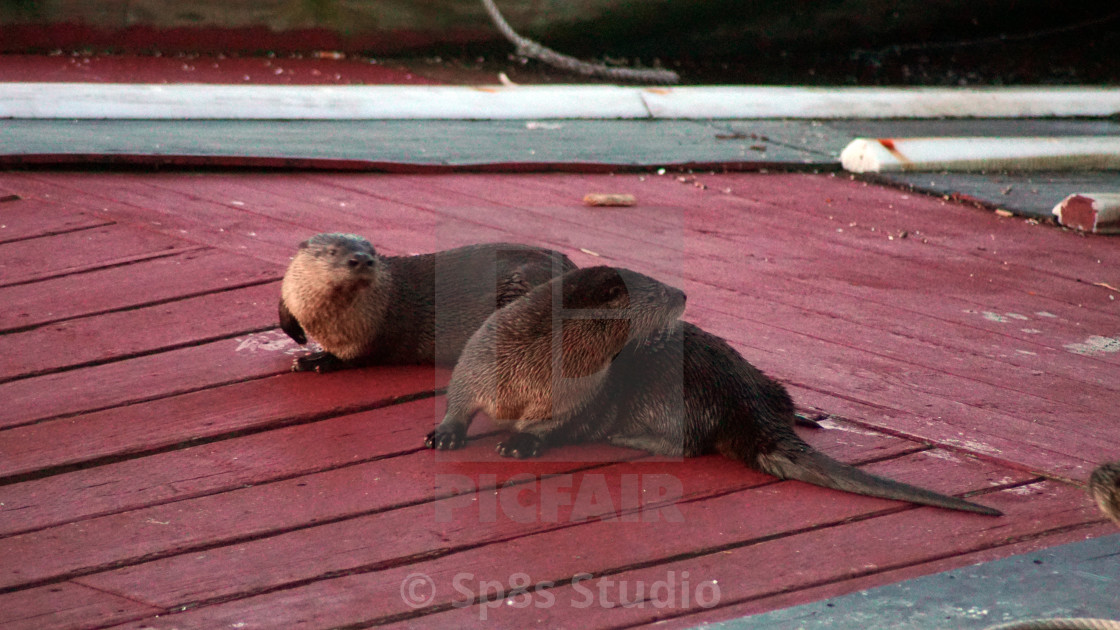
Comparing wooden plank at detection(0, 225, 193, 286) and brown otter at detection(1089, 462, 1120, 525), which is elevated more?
wooden plank at detection(0, 225, 193, 286)

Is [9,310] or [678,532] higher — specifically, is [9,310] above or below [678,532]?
above

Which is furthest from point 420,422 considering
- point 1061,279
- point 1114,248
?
point 1114,248

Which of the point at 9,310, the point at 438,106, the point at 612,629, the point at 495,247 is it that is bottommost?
the point at 612,629

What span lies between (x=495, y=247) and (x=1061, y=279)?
5.98 feet

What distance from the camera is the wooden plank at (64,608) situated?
5.66 ft

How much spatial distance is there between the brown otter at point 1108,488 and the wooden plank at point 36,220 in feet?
9.32

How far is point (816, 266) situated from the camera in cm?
363

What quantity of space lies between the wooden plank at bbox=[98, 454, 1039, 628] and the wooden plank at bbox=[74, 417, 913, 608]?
0.03 m

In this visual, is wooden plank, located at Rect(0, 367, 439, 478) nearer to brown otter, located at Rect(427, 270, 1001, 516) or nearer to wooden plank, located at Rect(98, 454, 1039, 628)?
brown otter, located at Rect(427, 270, 1001, 516)

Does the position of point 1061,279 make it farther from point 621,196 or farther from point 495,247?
point 495,247

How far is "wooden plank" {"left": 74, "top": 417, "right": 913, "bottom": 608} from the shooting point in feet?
6.11

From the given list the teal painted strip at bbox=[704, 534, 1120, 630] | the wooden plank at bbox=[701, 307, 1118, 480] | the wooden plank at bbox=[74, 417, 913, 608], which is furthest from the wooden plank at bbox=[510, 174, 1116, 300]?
the teal painted strip at bbox=[704, 534, 1120, 630]

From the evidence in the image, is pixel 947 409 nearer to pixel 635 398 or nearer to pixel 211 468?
pixel 635 398

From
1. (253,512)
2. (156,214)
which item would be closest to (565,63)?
(156,214)
